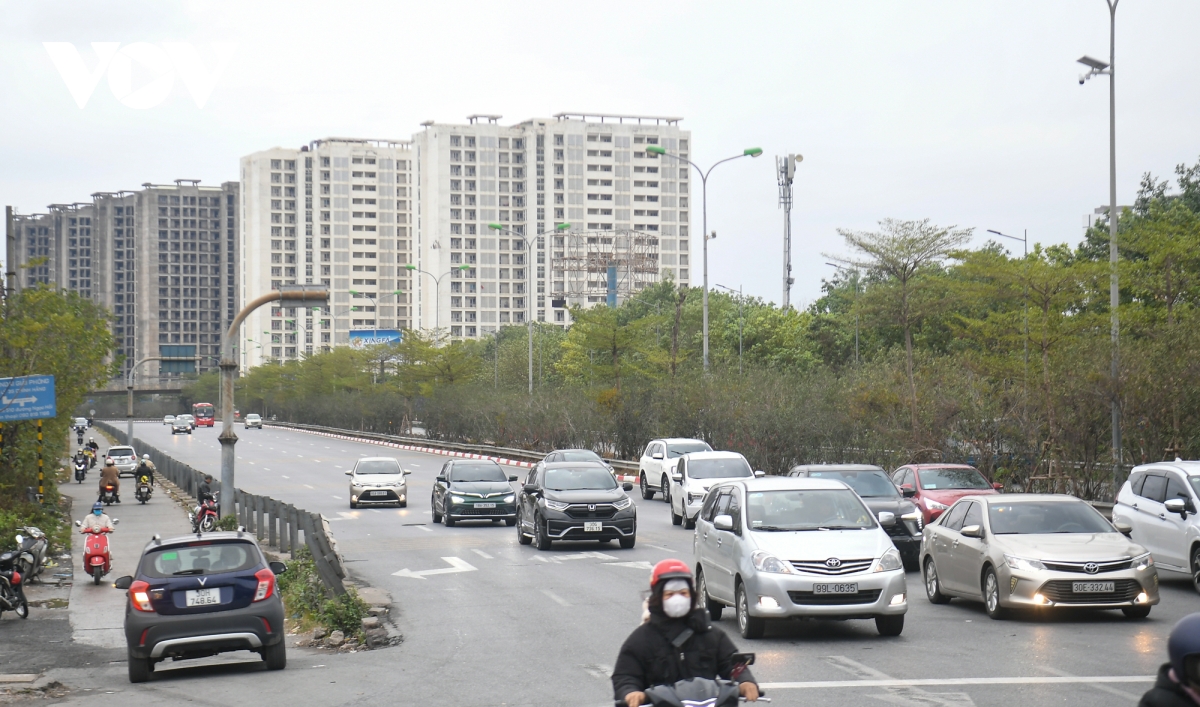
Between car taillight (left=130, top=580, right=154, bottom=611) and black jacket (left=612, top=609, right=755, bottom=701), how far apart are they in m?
8.24

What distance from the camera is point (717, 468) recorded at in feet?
98.7

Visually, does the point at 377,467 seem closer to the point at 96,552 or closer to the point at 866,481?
the point at 96,552

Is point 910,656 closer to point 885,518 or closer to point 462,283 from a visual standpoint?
point 885,518

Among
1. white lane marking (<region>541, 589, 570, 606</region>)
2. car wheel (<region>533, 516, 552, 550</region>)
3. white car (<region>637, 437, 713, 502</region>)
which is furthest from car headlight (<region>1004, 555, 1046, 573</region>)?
white car (<region>637, 437, 713, 502</region>)

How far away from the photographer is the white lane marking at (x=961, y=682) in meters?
10.6

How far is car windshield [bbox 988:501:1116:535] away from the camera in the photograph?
49.5 feet

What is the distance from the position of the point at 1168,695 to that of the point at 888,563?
9.06 meters

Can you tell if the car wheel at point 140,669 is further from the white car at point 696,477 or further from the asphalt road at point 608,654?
the white car at point 696,477

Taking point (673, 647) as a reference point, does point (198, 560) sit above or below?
below

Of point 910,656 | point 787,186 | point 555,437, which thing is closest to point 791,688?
point 910,656

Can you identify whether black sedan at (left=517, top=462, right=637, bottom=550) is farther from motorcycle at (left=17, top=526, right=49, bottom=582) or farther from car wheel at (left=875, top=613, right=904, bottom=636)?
car wheel at (left=875, top=613, right=904, bottom=636)

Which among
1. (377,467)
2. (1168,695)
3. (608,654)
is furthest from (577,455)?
(1168,695)

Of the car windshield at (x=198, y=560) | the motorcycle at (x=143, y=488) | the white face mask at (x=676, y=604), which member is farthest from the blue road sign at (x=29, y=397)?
the white face mask at (x=676, y=604)

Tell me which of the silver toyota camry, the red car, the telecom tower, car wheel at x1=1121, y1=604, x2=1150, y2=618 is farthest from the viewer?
the telecom tower
